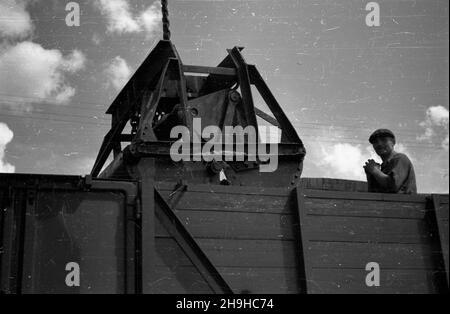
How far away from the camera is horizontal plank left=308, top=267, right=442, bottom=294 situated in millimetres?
4934

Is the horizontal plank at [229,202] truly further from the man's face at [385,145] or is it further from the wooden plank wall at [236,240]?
the man's face at [385,145]

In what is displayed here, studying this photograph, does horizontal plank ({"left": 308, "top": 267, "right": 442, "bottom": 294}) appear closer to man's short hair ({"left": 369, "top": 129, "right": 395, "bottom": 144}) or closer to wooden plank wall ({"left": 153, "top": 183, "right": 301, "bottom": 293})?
wooden plank wall ({"left": 153, "top": 183, "right": 301, "bottom": 293})

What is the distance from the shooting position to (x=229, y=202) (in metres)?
4.96

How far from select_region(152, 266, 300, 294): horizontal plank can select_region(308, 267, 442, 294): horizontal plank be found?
221 millimetres

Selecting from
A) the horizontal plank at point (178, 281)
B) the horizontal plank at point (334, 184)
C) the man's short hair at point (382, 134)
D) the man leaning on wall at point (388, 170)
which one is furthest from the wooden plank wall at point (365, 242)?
the horizontal plank at point (334, 184)

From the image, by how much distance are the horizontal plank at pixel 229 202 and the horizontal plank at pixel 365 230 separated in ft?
0.96

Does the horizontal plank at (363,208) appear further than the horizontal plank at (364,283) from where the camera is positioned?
Yes

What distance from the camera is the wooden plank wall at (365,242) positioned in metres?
5.00

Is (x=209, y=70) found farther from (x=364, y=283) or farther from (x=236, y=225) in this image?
(x=364, y=283)

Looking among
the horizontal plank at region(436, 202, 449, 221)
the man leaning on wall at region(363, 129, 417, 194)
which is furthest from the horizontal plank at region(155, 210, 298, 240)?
the horizontal plank at region(436, 202, 449, 221)

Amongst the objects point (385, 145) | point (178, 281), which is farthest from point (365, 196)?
point (178, 281)

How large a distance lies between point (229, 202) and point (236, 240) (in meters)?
0.36
